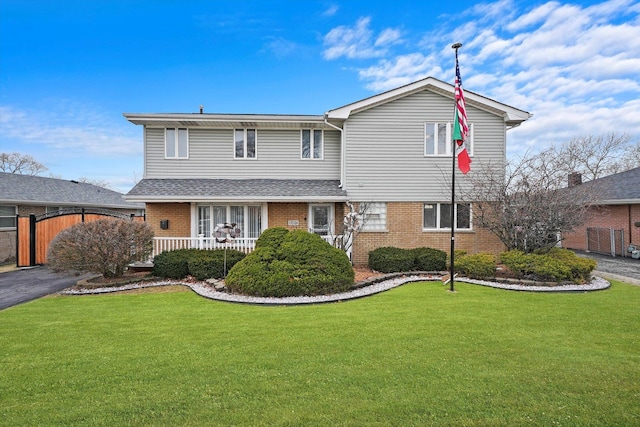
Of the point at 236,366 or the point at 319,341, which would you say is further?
the point at 319,341

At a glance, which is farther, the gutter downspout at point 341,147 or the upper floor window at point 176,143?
the upper floor window at point 176,143

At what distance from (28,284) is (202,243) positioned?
5742 mm

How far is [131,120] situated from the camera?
1409 centimetres

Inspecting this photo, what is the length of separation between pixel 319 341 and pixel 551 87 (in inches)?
687

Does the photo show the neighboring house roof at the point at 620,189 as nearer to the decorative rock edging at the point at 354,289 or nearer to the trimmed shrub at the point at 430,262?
the decorative rock edging at the point at 354,289

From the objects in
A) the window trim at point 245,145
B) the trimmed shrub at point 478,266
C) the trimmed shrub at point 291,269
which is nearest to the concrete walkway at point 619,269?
the trimmed shrub at point 478,266

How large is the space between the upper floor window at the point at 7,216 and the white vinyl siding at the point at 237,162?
8.68 m

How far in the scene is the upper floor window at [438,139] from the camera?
46.2 feet

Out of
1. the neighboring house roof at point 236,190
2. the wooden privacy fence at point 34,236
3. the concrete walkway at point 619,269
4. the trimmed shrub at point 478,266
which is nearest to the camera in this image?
the trimmed shrub at point 478,266

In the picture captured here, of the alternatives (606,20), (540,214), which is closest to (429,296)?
(540,214)

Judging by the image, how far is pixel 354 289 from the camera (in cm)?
968

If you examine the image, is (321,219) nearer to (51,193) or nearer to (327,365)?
(327,365)

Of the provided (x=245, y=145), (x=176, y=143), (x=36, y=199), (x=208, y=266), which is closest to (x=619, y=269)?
(x=208, y=266)

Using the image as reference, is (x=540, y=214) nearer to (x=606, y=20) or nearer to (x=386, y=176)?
(x=386, y=176)
